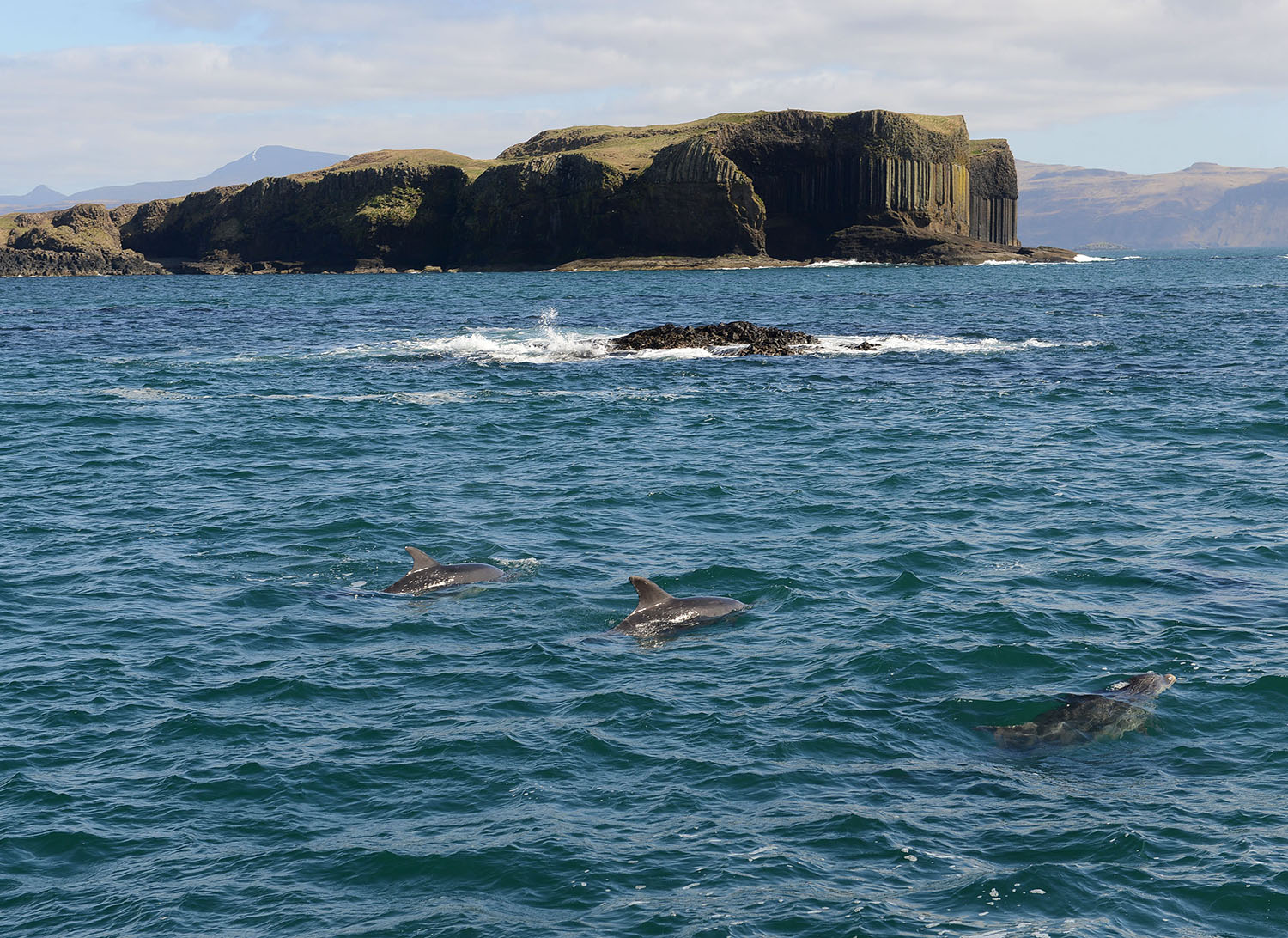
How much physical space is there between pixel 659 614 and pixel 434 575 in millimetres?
4047

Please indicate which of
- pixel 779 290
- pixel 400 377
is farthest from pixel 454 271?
pixel 400 377

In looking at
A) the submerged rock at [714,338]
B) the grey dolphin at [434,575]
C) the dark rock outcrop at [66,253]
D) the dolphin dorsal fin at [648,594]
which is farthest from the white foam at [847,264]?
the dolphin dorsal fin at [648,594]

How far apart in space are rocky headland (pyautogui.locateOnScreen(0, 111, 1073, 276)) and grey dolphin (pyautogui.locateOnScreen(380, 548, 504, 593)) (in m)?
141

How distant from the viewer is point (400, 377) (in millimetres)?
43375

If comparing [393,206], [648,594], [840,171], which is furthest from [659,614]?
[393,206]

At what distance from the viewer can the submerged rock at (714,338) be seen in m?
50.5

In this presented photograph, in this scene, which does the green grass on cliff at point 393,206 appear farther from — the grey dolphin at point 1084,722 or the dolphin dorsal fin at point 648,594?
the grey dolphin at point 1084,722

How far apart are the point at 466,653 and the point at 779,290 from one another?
8431 cm

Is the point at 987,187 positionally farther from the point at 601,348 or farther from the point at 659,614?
the point at 659,614

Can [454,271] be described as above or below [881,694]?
above

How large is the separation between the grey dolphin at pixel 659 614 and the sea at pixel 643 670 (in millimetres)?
329

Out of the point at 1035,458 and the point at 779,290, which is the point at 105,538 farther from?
the point at 779,290

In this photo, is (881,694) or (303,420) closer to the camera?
(881,694)

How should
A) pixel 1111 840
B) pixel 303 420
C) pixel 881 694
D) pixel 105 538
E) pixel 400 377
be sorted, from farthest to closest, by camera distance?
pixel 400 377 < pixel 303 420 < pixel 105 538 < pixel 881 694 < pixel 1111 840
